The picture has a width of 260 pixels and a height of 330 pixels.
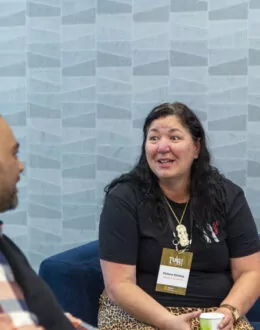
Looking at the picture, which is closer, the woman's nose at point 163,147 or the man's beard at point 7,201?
the man's beard at point 7,201

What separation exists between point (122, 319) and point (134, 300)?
0.44 ft

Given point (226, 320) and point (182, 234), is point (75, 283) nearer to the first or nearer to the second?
point (182, 234)

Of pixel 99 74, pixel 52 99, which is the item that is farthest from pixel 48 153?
pixel 99 74

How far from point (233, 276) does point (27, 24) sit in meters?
2.23

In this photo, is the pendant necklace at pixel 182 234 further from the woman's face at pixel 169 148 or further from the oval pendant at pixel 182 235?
the woman's face at pixel 169 148

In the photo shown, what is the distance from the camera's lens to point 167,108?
7.34 ft

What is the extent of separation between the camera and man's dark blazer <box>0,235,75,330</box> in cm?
112

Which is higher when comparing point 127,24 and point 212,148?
point 127,24

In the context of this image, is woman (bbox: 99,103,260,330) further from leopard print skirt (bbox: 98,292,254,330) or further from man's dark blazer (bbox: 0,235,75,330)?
man's dark blazer (bbox: 0,235,75,330)

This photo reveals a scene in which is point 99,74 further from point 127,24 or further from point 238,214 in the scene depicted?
point 238,214

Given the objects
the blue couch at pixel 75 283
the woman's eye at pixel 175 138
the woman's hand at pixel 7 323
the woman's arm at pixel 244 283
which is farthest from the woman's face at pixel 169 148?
the woman's hand at pixel 7 323

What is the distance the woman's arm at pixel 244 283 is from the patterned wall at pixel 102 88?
3.68 ft

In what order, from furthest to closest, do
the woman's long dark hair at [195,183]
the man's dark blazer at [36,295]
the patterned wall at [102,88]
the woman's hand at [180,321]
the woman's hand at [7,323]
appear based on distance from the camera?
the patterned wall at [102,88] < the woman's long dark hair at [195,183] < the woman's hand at [180,321] < the man's dark blazer at [36,295] < the woman's hand at [7,323]

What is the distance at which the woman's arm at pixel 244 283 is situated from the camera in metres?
2.10
